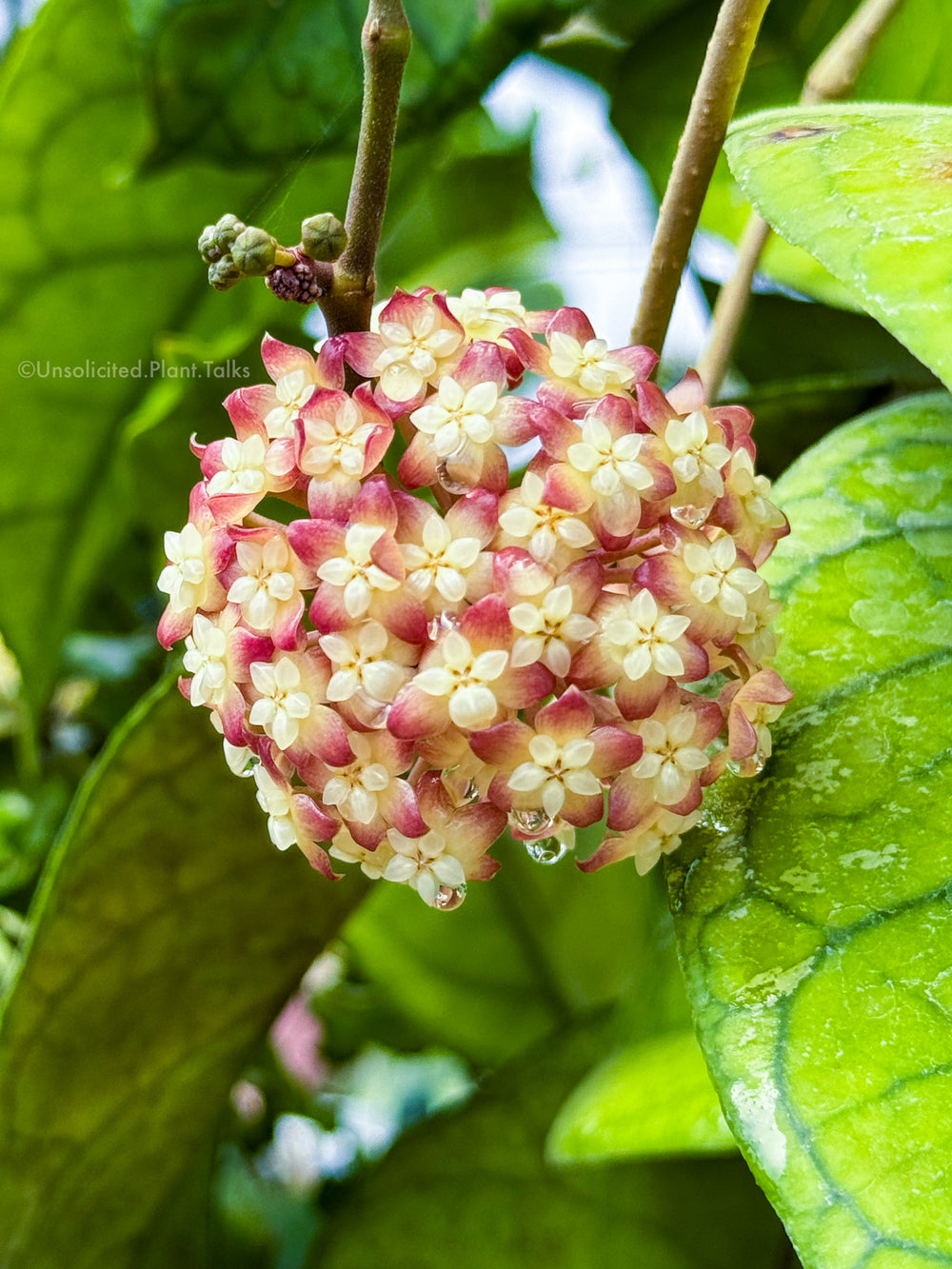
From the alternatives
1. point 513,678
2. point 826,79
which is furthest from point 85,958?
point 826,79

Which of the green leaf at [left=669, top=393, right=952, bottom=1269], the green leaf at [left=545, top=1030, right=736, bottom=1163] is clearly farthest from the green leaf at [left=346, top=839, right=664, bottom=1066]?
the green leaf at [left=669, top=393, right=952, bottom=1269]

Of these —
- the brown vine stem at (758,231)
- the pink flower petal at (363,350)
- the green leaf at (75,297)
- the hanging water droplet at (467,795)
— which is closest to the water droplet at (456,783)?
the hanging water droplet at (467,795)

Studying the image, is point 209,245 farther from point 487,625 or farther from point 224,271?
point 487,625

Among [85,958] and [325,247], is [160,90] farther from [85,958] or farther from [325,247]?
[85,958]

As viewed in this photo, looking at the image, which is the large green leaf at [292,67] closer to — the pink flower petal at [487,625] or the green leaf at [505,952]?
the pink flower petal at [487,625]

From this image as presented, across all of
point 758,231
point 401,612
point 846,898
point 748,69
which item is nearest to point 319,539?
point 401,612

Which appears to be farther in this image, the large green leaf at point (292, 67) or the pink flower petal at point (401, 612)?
the large green leaf at point (292, 67)
